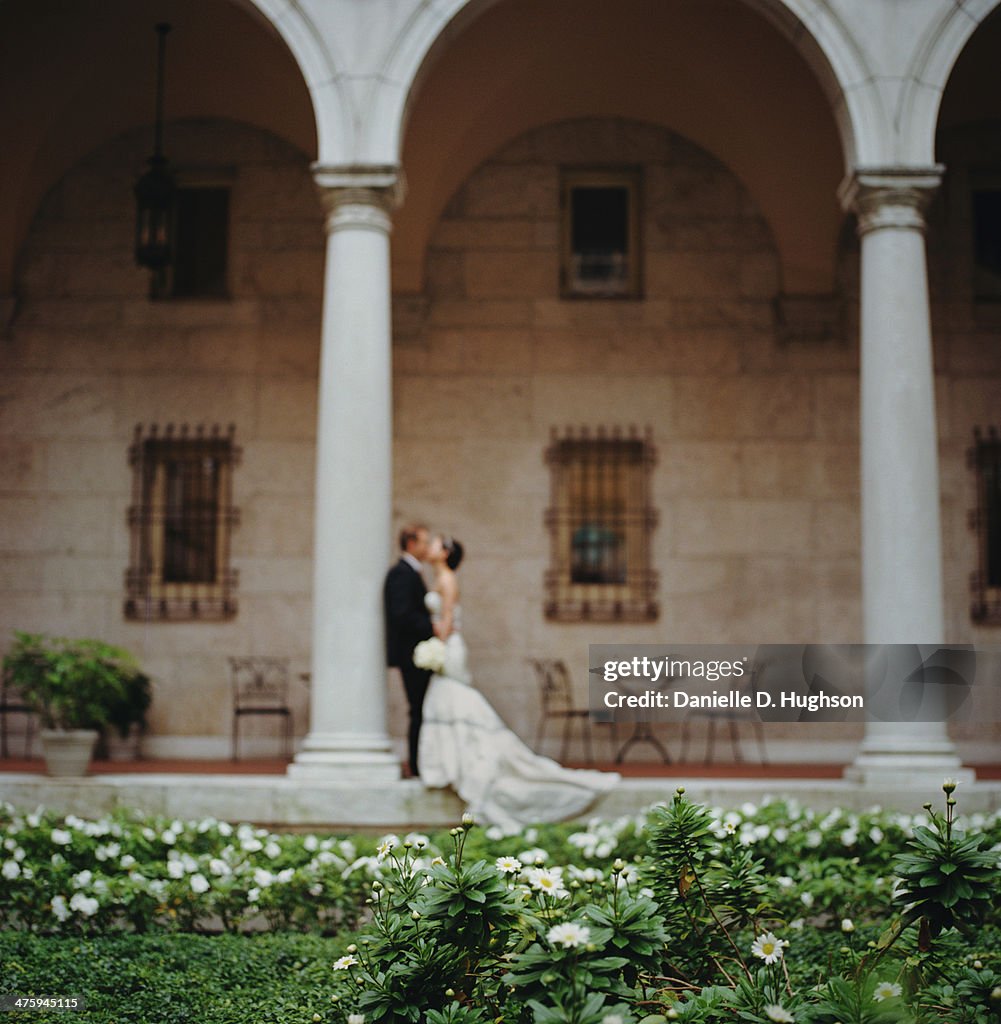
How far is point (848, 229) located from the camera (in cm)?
1486

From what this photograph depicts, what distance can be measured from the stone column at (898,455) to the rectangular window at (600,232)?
495 centimetres

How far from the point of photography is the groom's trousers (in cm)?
1023

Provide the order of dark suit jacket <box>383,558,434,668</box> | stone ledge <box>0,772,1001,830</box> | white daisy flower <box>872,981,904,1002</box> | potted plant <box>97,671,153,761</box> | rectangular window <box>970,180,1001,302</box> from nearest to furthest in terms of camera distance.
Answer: white daisy flower <box>872,981,904,1002</box>, stone ledge <box>0,772,1001,830</box>, dark suit jacket <box>383,558,434,668</box>, potted plant <box>97,671,153,761</box>, rectangular window <box>970,180,1001,302</box>

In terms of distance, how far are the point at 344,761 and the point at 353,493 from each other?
6.79 ft

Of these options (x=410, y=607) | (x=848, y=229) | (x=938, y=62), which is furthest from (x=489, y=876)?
(x=848, y=229)

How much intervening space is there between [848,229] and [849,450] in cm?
260

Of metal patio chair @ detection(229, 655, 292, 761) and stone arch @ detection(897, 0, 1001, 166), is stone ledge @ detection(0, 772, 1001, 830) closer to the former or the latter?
metal patio chair @ detection(229, 655, 292, 761)

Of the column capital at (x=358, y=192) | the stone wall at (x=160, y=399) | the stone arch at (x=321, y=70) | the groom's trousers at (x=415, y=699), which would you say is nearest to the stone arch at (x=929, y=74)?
the column capital at (x=358, y=192)

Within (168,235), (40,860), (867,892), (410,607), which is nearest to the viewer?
(867,892)

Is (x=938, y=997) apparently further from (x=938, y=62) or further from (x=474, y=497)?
(x=474, y=497)

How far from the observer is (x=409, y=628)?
10055 mm

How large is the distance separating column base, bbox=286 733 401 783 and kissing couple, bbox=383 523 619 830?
293mm

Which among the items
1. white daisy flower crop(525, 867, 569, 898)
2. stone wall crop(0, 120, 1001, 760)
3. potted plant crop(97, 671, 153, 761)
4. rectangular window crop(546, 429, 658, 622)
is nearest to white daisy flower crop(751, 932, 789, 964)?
white daisy flower crop(525, 867, 569, 898)

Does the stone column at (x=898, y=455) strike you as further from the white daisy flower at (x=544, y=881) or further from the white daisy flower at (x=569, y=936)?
the white daisy flower at (x=569, y=936)
